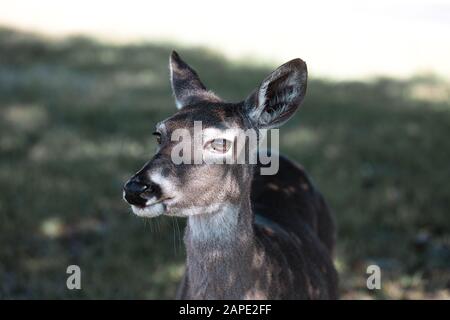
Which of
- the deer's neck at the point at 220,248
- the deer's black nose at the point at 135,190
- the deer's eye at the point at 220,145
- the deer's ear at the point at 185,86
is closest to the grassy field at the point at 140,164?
the deer's neck at the point at 220,248

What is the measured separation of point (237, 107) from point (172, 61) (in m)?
0.75

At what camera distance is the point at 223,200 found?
12.9ft

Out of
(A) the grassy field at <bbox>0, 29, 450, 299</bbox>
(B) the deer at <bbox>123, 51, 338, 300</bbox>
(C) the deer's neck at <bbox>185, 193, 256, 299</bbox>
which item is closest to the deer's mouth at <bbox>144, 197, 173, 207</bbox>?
(B) the deer at <bbox>123, 51, 338, 300</bbox>

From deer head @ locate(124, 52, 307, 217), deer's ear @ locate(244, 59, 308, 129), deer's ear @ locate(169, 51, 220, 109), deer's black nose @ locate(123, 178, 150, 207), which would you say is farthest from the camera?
deer's ear @ locate(169, 51, 220, 109)

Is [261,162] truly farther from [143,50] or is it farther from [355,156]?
[143,50]

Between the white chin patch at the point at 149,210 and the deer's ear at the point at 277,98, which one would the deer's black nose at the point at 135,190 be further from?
the deer's ear at the point at 277,98

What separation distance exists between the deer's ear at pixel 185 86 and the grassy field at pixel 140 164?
92 centimetres

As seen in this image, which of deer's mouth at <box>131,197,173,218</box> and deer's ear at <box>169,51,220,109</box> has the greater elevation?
deer's ear at <box>169,51,220,109</box>

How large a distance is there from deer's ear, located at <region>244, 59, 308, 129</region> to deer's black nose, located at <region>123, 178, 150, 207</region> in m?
0.95

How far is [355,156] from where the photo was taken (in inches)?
371

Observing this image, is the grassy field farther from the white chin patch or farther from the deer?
the white chin patch

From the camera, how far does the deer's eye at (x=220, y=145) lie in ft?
12.8

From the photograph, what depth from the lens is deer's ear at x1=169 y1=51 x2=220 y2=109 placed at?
14.4 feet
